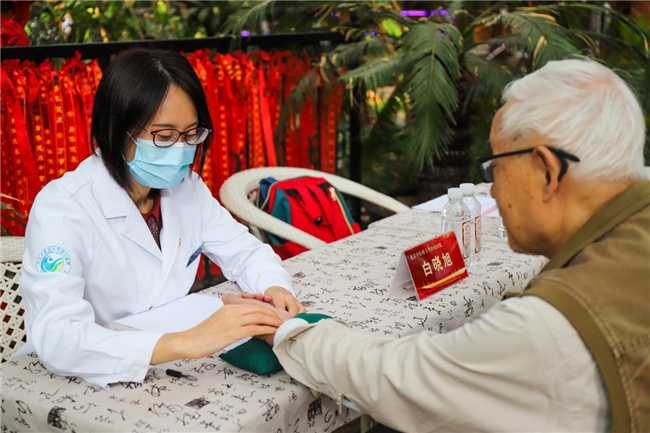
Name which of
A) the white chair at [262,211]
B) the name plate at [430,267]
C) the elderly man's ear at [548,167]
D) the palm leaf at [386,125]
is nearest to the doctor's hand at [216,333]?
the name plate at [430,267]

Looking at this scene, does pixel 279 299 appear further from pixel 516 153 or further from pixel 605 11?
pixel 605 11

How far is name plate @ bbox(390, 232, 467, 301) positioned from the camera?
2.15 metres

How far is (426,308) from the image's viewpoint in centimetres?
211

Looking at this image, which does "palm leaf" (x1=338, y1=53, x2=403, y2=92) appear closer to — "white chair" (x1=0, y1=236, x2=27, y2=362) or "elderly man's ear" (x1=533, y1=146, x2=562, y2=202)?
"white chair" (x1=0, y1=236, x2=27, y2=362)

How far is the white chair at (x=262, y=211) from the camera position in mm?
3314

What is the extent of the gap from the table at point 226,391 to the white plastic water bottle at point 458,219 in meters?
0.21

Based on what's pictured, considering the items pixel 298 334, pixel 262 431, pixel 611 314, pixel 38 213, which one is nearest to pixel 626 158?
pixel 611 314

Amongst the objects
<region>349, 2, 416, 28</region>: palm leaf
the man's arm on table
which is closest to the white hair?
the man's arm on table

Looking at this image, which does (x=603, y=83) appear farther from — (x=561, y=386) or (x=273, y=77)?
(x=273, y=77)

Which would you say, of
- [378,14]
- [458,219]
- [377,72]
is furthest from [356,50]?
[458,219]

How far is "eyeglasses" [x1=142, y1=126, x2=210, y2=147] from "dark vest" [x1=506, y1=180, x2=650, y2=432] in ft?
3.52

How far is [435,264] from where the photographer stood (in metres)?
2.23

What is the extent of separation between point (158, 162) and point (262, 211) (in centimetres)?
143

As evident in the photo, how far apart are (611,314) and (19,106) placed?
284 centimetres
